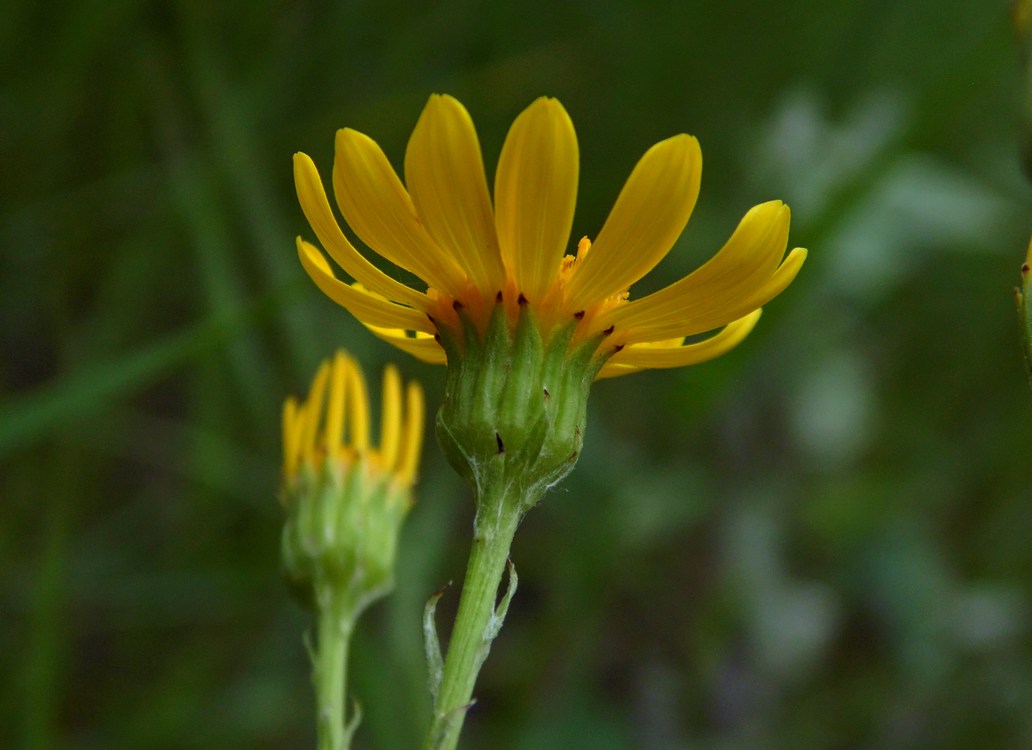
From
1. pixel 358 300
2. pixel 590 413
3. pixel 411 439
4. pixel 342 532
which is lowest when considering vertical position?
pixel 590 413

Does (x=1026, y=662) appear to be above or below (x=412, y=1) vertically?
below

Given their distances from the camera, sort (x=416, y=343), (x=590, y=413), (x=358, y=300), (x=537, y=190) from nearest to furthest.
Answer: (x=537, y=190) < (x=358, y=300) < (x=416, y=343) < (x=590, y=413)

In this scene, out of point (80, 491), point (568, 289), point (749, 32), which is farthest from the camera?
point (80, 491)

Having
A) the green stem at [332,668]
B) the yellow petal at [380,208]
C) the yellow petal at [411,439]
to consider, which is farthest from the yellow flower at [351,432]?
the yellow petal at [380,208]

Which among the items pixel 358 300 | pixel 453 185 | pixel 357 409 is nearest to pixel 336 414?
pixel 357 409

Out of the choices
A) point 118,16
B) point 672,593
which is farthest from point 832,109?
point 118,16

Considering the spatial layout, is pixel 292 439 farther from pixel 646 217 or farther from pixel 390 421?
pixel 646 217

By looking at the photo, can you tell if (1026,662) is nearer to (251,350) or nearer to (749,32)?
(749,32)
